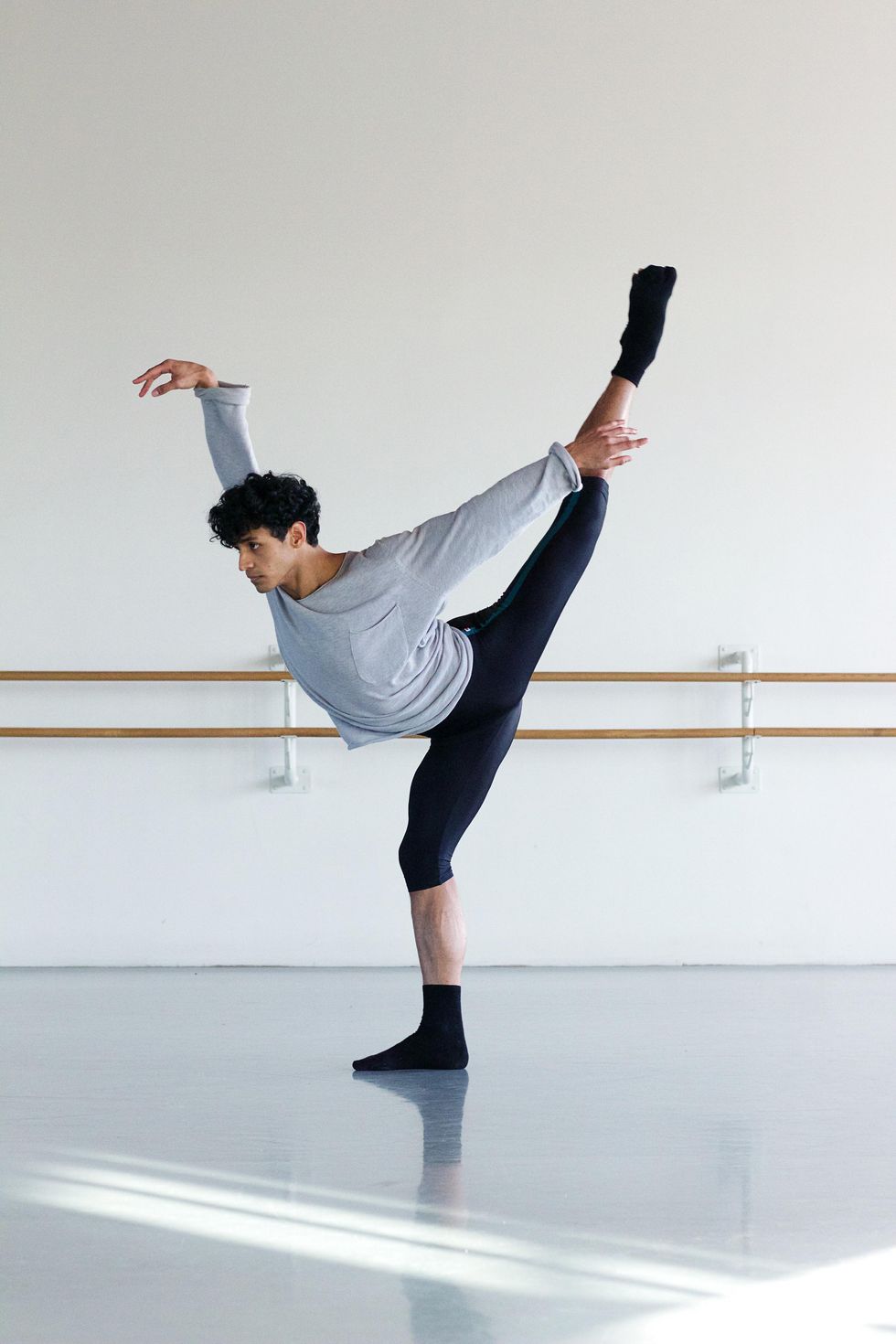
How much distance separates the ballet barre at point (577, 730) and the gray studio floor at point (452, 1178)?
89cm

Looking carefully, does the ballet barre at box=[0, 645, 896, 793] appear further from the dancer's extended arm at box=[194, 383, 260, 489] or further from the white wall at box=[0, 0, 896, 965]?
the dancer's extended arm at box=[194, 383, 260, 489]

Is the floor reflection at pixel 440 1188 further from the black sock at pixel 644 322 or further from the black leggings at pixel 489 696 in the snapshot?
the black sock at pixel 644 322

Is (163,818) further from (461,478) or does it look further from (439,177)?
(439,177)

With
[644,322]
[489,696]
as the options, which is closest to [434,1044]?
[489,696]

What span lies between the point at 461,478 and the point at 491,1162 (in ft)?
7.90

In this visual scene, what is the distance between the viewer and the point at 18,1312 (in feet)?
4.25

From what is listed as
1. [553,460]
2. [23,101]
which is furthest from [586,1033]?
[23,101]

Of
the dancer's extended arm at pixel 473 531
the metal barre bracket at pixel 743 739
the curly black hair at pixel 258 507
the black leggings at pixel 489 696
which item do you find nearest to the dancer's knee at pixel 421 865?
the black leggings at pixel 489 696

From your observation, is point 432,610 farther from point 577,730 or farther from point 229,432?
point 577,730

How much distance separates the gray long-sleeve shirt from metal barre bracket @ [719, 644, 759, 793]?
170 cm

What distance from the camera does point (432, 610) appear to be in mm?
2264

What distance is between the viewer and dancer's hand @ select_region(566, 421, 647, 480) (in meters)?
2.35

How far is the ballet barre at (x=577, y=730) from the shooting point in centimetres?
373

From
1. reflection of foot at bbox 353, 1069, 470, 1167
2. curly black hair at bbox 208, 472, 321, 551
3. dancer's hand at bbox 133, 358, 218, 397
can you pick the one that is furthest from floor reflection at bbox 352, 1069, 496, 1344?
dancer's hand at bbox 133, 358, 218, 397
